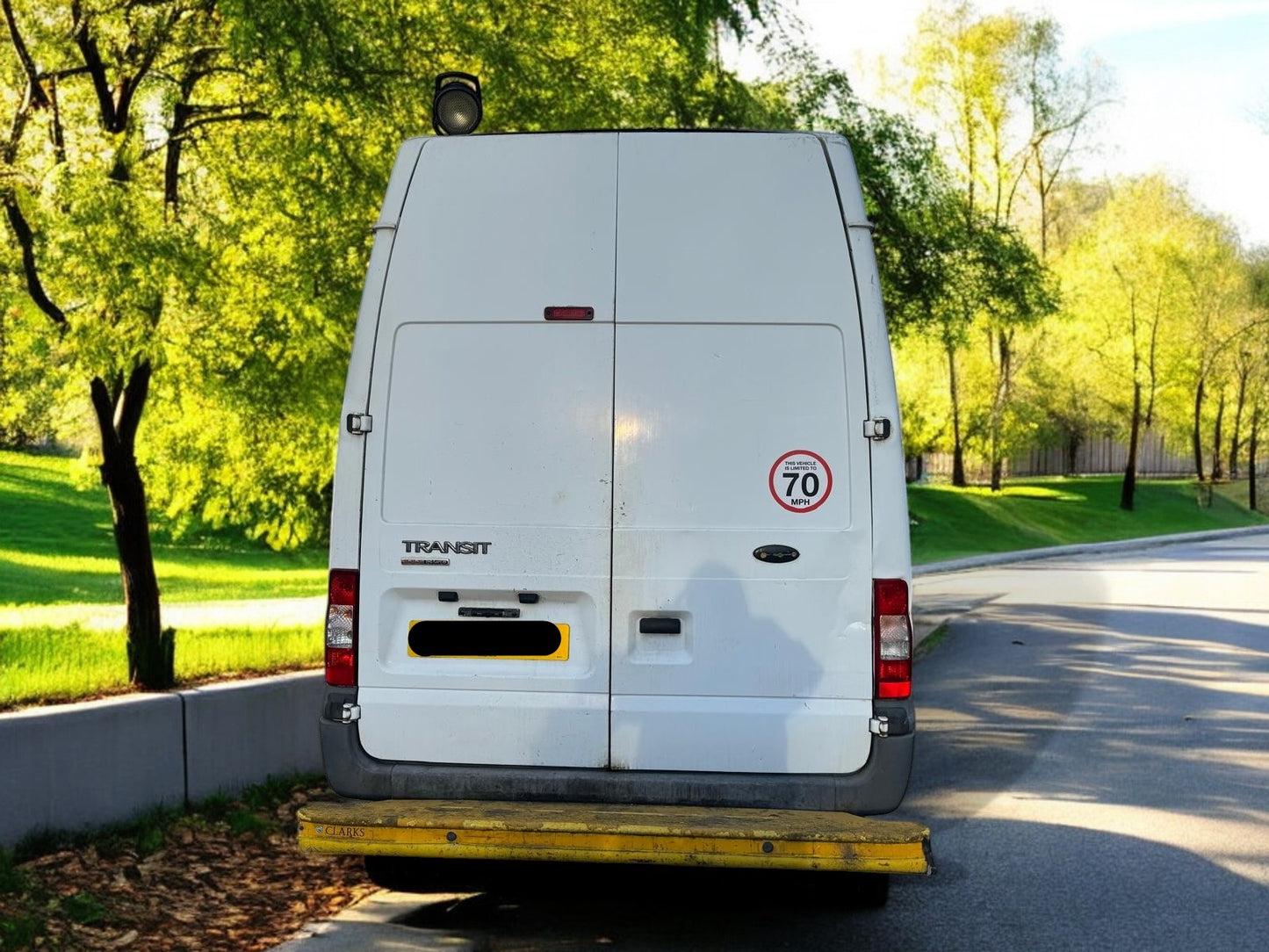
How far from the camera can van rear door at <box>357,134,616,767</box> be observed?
5.76 metres

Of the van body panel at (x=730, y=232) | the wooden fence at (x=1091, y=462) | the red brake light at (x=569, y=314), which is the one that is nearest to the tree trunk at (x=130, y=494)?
the red brake light at (x=569, y=314)

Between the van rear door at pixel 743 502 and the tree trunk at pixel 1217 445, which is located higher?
the tree trunk at pixel 1217 445

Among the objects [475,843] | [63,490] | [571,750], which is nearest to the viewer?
[475,843]

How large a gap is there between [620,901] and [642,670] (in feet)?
5.40

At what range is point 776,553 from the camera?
5703 millimetres

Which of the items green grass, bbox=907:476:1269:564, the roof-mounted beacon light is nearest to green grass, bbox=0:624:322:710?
the roof-mounted beacon light

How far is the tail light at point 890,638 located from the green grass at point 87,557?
864 inches

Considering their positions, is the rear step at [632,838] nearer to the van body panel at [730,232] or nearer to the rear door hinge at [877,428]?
the rear door hinge at [877,428]

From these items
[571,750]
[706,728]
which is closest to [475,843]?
[571,750]

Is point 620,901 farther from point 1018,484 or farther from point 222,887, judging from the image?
point 1018,484

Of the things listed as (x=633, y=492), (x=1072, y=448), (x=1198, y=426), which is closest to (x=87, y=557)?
(x=633, y=492)

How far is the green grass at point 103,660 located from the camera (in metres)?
8.52

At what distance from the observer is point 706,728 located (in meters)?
5.68

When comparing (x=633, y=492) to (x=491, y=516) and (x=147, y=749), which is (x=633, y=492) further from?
(x=147, y=749)
